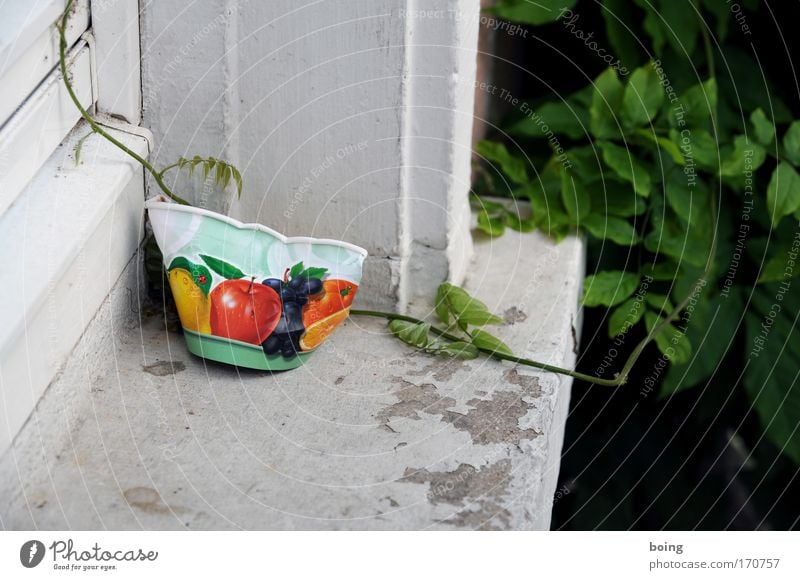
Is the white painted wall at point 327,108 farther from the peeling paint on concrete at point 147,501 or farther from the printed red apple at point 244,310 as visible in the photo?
the peeling paint on concrete at point 147,501

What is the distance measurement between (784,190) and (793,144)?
0.07m

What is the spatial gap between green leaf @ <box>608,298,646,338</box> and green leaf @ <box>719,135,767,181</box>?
0.71 ft

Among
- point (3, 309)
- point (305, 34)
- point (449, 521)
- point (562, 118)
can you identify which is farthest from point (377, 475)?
point (562, 118)

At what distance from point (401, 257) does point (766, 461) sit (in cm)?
75

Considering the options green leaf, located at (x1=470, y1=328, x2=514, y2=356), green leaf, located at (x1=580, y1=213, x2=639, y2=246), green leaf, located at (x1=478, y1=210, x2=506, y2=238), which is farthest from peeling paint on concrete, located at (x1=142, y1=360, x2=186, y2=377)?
green leaf, located at (x1=580, y1=213, x2=639, y2=246)

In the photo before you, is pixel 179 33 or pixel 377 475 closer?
pixel 377 475

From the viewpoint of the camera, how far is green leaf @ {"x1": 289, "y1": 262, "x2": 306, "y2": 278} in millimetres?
913

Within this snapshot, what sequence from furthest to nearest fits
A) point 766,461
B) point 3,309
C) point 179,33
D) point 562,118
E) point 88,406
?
point 766,461 → point 562,118 → point 179,33 → point 88,406 → point 3,309

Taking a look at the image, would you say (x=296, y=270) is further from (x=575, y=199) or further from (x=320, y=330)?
(x=575, y=199)

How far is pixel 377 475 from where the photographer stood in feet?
2.62

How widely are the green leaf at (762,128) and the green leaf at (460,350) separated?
0.54 m

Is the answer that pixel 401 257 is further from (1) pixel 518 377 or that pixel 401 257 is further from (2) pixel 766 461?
(2) pixel 766 461

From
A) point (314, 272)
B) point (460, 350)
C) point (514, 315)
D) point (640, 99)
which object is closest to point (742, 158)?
point (640, 99)

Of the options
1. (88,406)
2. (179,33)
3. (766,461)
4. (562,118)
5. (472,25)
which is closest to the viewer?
(88,406)
